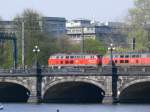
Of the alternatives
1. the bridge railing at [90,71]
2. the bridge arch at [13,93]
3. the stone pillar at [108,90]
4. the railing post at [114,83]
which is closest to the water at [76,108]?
the stone pillar at [108,90]

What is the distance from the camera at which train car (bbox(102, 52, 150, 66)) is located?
135 m

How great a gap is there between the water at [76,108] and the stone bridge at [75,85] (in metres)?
4.38

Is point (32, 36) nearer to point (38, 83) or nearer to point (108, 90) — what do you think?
point (38, 83)

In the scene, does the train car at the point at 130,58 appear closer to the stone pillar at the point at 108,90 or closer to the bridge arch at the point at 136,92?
the bridge arch at the point at 136,92

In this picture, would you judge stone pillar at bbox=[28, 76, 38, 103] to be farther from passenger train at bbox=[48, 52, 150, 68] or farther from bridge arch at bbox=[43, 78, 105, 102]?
passenger train at bbox=[48, 52, 150, 68]

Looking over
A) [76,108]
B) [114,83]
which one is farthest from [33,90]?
[76,108]

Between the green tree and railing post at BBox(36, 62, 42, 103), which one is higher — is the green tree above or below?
above

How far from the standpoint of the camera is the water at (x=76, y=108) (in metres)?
111

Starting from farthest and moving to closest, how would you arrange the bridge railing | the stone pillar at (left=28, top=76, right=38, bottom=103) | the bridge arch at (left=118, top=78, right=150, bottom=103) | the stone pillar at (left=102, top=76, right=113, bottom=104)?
1. the stone pillar at (left=28, top=76, right=38, bottom=103)
2. the stone pillar at (left=102, top=76, right=113, bottom=104)
3. the bridge railing
4. the bridge arch at (left=118, top=78, right=150, bottom=103)

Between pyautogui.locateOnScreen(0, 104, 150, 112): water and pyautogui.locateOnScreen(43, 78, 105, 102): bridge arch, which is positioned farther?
pyautogui.locateOnScreen(43, 78, 105, 102): bridge arch

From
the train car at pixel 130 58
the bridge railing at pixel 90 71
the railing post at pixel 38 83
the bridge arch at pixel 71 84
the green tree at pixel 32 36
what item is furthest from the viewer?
the green tree at pixel 32 36

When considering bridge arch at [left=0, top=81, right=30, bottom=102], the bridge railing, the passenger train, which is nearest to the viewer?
the bridge railing

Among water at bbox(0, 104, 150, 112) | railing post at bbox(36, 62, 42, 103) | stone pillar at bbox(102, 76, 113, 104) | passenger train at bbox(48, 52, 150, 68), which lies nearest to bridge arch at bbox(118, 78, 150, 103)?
stone pillar at bbox(102, 76, 113, 104)

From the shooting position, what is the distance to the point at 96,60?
140 meters
